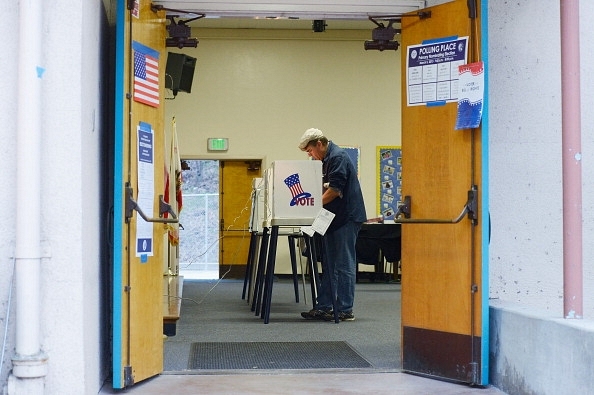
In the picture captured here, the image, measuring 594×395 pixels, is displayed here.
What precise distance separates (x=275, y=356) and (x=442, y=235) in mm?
1335

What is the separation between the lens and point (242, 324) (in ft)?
20.2

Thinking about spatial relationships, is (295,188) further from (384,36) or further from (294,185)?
(384,36)

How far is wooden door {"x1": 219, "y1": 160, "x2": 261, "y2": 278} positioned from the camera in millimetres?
12250

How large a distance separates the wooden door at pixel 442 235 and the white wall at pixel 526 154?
304mm

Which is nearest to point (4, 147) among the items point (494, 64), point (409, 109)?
point (409, 109)

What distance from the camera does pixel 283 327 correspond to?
594cm

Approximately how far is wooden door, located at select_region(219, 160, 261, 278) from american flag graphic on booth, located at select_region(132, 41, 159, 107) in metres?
8.27

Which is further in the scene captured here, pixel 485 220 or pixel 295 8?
pixel 295 8

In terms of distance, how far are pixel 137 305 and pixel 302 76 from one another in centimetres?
871

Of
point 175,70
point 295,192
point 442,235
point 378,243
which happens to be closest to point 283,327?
point 295,192

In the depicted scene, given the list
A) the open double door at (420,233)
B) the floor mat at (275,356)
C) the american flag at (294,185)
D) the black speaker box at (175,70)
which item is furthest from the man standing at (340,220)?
the open double door at (420,233)

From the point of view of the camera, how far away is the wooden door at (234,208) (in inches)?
482

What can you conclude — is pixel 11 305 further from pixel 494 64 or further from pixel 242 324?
pixel 242 324

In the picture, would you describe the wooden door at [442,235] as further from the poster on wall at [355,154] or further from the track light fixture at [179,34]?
the poster on wall at [355,154]
